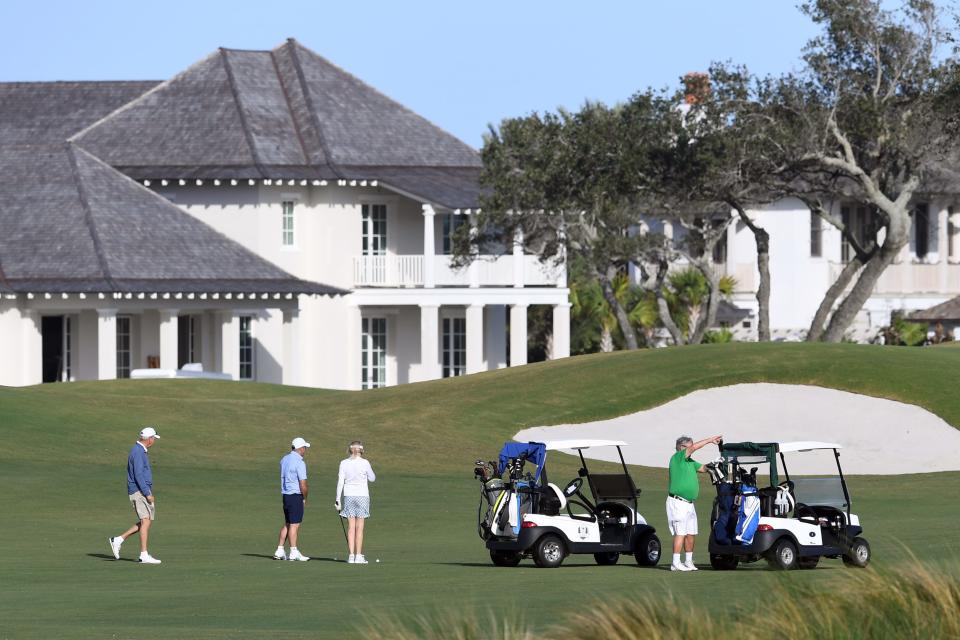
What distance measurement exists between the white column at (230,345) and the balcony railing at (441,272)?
5.36 metres

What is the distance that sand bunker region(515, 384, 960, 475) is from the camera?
37062mm

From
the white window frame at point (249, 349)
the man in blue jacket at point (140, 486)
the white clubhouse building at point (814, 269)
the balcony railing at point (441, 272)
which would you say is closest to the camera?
the man in blue jacket at point (140, 486)

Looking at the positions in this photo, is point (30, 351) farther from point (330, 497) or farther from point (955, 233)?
point (955, 233)

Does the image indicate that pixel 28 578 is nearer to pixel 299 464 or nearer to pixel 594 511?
pixel 299 464

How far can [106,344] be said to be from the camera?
167ft

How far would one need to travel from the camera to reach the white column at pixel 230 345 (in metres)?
53.4

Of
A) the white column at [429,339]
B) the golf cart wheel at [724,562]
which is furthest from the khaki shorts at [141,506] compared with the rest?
the white column at [429,339]

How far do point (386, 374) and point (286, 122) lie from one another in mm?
8769

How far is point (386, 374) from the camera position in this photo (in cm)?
5903

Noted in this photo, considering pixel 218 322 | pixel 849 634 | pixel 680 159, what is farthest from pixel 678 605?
pixel 218 322

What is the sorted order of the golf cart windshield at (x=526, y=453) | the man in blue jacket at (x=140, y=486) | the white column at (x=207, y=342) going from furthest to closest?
the white column at (x=207, y=342), the man in blue jacket at (x=140, y=486), the golf cart windshield at (x=526, y=453)

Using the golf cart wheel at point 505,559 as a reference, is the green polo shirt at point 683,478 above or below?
above

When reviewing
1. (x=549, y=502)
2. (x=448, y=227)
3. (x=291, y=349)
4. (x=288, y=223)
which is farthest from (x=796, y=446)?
(x=448, y=227)

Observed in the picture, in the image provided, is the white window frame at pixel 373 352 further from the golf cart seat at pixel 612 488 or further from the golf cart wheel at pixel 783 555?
the golf cart wheel at pixel 783 555
